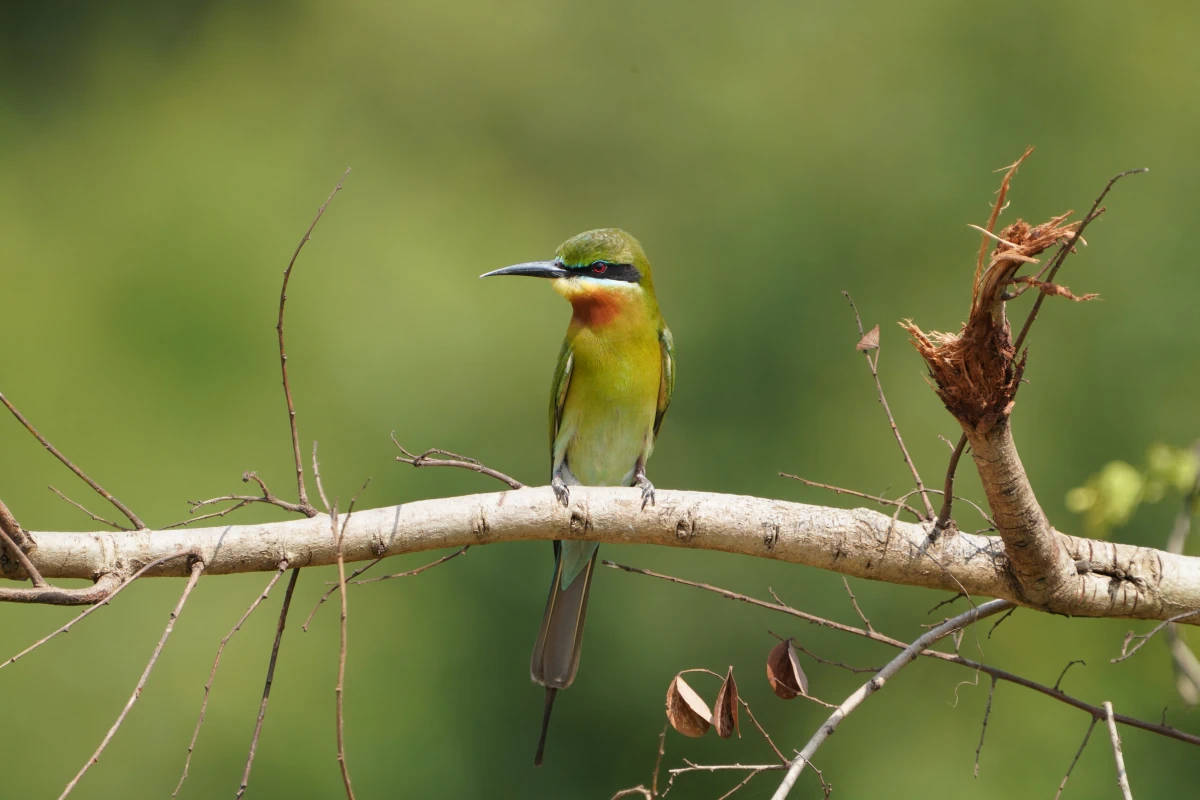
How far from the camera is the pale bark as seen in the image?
175cm

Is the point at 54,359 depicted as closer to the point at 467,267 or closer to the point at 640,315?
the point at 467,267

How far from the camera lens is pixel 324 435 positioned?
6.21m

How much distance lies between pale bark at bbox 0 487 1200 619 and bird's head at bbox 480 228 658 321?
112 centimetres

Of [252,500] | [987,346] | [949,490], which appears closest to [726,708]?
[949,490]

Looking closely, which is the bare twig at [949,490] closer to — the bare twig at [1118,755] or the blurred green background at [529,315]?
the bare twig at [1118,755]

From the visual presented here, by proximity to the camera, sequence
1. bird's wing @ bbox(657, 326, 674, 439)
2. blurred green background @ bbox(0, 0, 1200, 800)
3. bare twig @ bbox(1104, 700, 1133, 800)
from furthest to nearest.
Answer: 1. blurred green background @ bbox(0, 0, 1200, 800)
2. bird's wing @ bbox(657, 326, 674, 439)
3. bare twig @ bbox(1104, 700, 1133, 800)

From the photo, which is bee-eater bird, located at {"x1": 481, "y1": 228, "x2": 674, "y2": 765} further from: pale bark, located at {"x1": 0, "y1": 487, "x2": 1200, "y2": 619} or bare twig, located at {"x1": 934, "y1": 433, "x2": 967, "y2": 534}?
bare twig, located at {"x1": 934, "y1": 433, "x2": 967, "y2": 534}

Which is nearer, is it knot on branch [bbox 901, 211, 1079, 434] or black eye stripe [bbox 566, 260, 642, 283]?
knot on branch [bbox 901, 211, 1079, 434]

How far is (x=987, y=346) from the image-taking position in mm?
1517

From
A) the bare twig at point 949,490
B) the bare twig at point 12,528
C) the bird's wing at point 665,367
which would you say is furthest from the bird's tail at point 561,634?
the bare twig at point 12,528

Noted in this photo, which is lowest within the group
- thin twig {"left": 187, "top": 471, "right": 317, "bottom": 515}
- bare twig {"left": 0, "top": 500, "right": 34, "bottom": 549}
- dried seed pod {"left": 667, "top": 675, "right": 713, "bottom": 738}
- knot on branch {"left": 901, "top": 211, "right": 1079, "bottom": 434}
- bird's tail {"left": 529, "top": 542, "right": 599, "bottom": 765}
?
bird's tail {"left": 529, "top": 542, "right": 599, "bottom": 765}

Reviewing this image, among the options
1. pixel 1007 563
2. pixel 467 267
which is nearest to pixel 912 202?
pixel 467 267

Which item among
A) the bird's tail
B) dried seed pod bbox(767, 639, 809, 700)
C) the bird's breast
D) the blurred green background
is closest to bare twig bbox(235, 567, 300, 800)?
dried seed pod bbox(767, 639, 809, 700)

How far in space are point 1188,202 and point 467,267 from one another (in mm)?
4077
